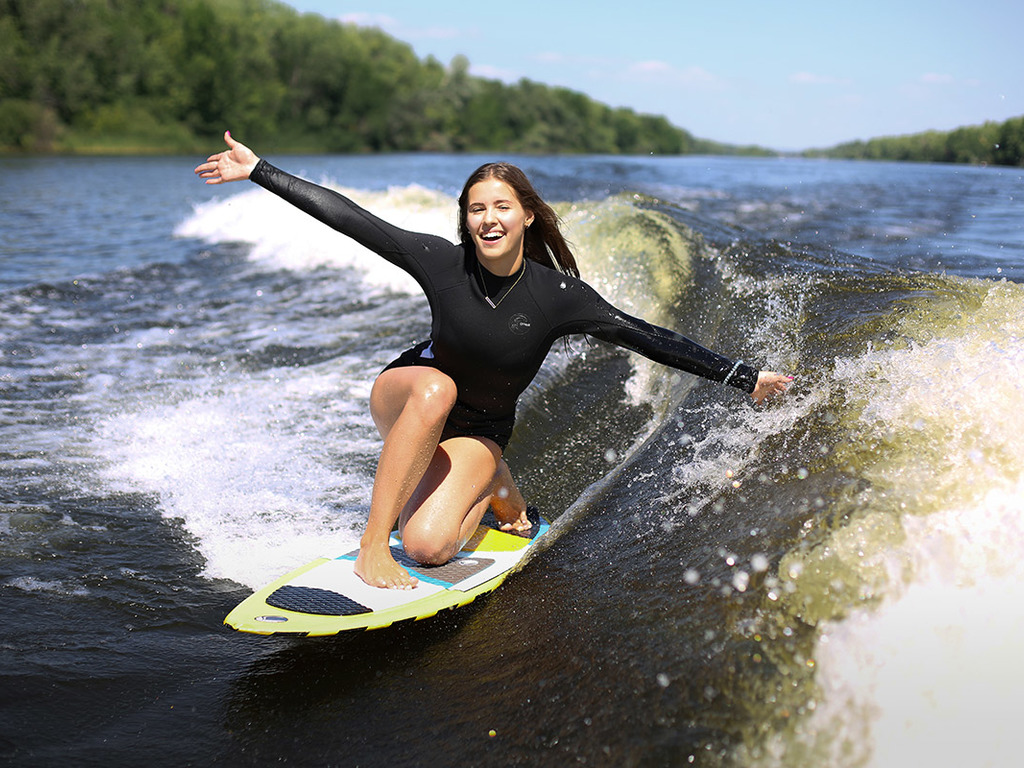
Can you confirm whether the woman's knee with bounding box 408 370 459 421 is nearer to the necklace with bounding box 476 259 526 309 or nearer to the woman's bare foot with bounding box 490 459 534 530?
the necklace with bounding box 476 259 526 309

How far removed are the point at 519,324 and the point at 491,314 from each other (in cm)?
12

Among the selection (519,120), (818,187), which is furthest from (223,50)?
(818,187)

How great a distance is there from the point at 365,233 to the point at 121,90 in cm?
6905

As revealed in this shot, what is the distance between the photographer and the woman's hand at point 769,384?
11.3 ft

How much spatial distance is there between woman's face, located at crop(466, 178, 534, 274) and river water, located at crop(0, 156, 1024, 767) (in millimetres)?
1246

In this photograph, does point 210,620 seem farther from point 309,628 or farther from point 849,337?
point 849,337

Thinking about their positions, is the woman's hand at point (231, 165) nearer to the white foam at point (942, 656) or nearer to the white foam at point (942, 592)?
the white foam at point (942, 592)

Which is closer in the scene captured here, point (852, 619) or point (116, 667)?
point (852, 619)

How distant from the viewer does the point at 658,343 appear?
353cm

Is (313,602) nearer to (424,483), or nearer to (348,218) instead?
(424,483)

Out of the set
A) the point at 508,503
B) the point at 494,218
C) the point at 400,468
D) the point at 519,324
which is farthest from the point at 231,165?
the point at 508,503

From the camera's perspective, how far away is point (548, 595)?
3.21 m

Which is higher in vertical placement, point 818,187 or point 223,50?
point 223,50

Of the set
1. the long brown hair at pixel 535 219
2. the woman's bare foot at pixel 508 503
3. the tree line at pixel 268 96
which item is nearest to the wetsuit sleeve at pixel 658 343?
the long brown hair at pixel 535 219
